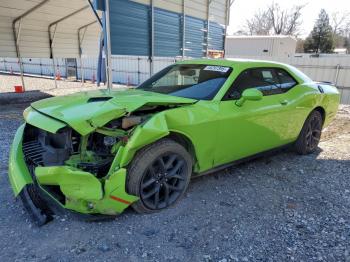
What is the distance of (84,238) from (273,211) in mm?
1913

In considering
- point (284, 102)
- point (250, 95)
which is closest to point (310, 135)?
point (284, 102)

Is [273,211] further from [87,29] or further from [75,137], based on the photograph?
[87,29]

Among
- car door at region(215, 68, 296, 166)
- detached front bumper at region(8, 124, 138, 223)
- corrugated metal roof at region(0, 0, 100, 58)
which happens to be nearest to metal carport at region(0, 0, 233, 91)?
corrugated metal roof at region(0, 0, 100, 58)

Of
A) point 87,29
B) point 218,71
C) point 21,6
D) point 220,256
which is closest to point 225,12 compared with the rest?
point 87,29

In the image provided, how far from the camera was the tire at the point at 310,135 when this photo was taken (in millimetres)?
4648

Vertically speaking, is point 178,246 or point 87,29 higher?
point 87,29

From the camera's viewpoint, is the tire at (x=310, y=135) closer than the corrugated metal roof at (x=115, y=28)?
Yes

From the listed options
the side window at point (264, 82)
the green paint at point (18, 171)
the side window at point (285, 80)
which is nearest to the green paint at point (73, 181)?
the green paint at point (18, 171)

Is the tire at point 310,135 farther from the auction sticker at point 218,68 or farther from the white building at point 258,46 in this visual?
the white building at point 258,46

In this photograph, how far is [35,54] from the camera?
11.8 metres

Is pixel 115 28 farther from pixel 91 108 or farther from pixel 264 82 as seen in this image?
pixel 91 108

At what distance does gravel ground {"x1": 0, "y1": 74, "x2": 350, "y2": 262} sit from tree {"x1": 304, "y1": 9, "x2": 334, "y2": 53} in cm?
4479

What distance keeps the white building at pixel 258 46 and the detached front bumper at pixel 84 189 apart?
77.5 feet

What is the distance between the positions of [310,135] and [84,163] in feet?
12.4
